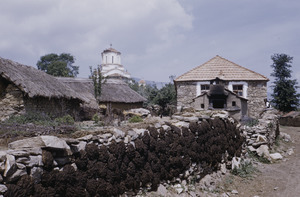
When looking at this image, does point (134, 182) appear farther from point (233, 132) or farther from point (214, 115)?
point (233, 132)

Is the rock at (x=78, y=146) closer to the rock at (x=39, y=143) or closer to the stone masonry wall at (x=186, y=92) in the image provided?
the rock at (x=39, y=143)

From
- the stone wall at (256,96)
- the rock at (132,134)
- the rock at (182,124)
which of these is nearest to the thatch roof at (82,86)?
the rock at (182,124)

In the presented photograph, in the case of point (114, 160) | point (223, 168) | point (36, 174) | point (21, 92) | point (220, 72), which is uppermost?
point (220, 72)

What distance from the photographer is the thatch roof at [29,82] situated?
1024 centimetres

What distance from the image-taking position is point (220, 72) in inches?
911

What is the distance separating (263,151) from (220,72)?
42.2 ft

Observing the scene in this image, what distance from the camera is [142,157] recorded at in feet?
19.3

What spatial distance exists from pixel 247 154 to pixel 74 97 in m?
9.62

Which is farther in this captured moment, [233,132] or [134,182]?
[233,132]

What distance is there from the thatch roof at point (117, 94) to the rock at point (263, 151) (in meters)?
12.6

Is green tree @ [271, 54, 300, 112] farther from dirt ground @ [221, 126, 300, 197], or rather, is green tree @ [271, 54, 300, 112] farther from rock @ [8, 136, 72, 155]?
rock @ [8, 136, 72, 155]

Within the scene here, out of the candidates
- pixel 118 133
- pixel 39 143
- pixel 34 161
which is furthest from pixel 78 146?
pixel 118 133

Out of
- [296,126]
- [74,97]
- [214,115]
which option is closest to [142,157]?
[214,115]

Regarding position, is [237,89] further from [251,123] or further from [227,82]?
[251,123]
